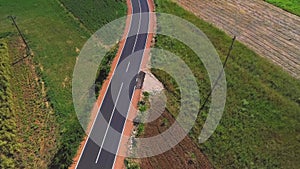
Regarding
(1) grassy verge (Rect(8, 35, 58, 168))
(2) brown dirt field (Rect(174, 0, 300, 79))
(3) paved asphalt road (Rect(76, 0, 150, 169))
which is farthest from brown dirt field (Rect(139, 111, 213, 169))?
(2) brown dirt field (Rect(174, 0, 300, 79))

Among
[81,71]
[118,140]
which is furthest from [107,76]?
[118,140]

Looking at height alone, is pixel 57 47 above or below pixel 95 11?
below

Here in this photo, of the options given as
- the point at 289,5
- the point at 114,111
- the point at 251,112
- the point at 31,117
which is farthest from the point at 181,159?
the point at 289,5

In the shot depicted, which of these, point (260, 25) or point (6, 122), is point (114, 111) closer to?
point (6, 122)

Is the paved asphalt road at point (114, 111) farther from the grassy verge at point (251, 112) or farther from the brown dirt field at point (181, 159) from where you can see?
the grassy verge at point (251, 112)

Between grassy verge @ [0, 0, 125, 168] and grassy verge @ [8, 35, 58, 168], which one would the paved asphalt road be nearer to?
grassy verge @ [0, 0, 125, 168]
